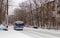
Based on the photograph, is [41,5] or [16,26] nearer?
[16,26]

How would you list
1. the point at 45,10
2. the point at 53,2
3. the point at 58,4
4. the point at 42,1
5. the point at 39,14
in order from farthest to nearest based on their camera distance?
the point at 53,2 < the point at 58,4 < the point at 39,14 < the point at 42,1 < the point at 45,10

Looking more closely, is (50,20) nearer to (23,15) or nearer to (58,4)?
(58,4)

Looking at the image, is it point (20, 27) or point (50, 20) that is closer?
point (20, 27)

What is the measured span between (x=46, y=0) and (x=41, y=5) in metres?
2.51

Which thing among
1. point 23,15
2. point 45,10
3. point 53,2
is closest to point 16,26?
point 45,10

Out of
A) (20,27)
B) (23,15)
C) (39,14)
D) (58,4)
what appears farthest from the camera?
(23,15)

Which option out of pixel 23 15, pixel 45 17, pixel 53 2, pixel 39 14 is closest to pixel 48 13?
pixel 45 17

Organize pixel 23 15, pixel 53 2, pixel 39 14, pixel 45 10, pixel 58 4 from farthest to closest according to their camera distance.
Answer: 1. pixel 23 15
2. pixel 53 2
3. pixel 58 4
4. pixel 39 14
5. pixel 45 10

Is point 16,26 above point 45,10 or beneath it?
beneath

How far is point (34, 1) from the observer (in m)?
75.6

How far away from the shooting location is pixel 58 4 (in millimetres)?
83250

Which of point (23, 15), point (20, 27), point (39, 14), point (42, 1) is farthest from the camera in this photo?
point (23, 15)

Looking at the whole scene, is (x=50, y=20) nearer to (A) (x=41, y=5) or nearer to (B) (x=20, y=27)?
(A) (x=41, y=5)

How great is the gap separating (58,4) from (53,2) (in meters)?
7.15
